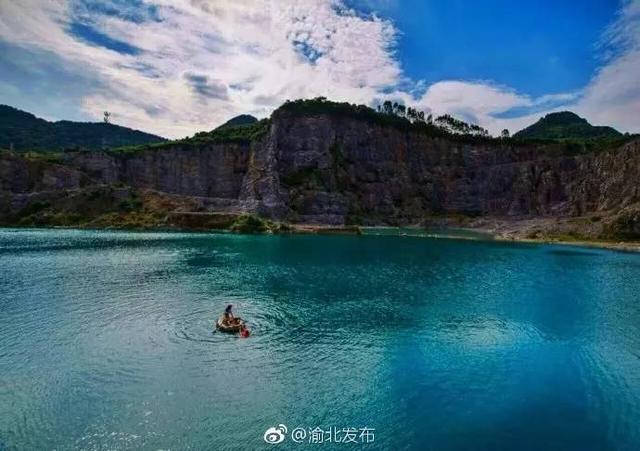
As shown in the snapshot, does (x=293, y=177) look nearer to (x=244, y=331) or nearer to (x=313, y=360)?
(x=244, y=331)

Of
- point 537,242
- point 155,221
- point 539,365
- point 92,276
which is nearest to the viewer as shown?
point 539,365

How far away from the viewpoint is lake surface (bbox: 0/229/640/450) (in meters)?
20.5

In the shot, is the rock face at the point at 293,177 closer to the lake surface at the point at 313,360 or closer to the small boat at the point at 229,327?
the lake surface at the point at 313,360

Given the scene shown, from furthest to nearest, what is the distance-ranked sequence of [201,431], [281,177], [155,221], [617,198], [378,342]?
1. [281,177]
2. [617,198]
3. [155,221]
4. [378,342]
5. [201,431]

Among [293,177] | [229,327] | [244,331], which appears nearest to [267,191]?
[293,177]

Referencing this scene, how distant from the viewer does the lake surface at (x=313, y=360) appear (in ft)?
67.4

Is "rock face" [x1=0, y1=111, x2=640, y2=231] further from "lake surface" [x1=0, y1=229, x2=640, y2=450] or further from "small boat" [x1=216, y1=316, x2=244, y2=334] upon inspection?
"small boat" [x1=216, y1=316, x2=244, y2=334]

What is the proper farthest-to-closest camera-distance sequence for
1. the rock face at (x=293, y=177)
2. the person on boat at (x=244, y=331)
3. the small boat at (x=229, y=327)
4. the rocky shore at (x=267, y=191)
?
the rock face at (x=293, y=177) < the rocky shore at (x=267, y=191) < the small boat at (x=229, y=327) < the person on boat at (x=244, y=331)

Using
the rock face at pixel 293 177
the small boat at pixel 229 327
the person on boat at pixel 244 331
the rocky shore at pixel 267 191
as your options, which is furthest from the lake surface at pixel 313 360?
the rock face at pixel 293 177

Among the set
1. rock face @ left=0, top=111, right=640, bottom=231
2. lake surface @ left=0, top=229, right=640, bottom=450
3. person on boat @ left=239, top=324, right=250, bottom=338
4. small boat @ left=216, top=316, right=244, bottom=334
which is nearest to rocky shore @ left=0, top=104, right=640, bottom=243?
rock face @ left=0, top=111, right=640, bottom=231

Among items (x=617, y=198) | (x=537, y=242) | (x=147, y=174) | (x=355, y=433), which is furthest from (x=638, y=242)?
(x=147, y=174)

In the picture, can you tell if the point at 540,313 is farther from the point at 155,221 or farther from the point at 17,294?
the point at 155,221

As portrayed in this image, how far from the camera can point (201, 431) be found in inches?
778

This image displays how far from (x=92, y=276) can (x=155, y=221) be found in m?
85.2
